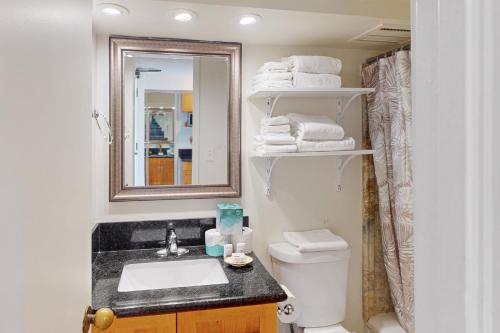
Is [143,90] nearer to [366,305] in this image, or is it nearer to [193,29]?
[193,29]

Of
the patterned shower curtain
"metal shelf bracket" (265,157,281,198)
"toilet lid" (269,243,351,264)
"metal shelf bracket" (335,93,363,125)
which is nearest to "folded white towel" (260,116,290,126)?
"metal shelf bracket" (265,157,281,198)

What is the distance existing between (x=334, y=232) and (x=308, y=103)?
2.51 ft

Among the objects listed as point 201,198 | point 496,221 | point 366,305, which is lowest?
point 366,305

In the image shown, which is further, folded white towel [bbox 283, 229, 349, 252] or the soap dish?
folded white towel [bbox 283, 229, 349, 252]

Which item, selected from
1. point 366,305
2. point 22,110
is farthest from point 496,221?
point 366,305

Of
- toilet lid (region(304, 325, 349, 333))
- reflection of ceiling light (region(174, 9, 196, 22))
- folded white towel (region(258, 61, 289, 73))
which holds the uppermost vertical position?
reflection of ceiling light (region(174, 9, 196, 22))

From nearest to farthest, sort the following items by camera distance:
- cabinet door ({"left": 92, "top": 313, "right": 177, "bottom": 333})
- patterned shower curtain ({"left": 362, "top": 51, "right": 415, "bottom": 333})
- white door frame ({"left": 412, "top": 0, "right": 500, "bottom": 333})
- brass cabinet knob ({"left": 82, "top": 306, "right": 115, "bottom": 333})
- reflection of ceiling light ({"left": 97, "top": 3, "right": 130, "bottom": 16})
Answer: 1. white door frame ({"left": 412, "top": 0, "right": 500, "bottom": 333})
2. brass cabinet knob ({"left": 82, "top": 306, "right": 115, "bottom": 333})
3. cabinet door ({"left": 92, "top": 313, "right": 177, "bottom": 333})
4. reflection of ceiling light ({"left": 97, "top": 3, "right": 130, "bottom": 16})
5. patterned shower curtain ({"left": 362, "top": 51, "right": 415, "bottom": 333})

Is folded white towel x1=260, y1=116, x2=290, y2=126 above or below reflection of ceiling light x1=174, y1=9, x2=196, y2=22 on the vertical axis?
below

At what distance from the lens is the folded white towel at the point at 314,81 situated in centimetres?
180

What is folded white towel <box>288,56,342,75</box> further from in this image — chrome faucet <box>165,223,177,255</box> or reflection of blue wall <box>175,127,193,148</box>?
chrome faucet <box>165,223,177,255</box>

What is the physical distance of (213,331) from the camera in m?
1.37

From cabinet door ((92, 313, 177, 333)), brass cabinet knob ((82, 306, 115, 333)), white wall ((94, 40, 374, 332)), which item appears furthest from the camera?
white wall ((94, 40, 374, 332))

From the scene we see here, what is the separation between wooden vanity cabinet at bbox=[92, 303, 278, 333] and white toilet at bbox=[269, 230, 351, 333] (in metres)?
0.44

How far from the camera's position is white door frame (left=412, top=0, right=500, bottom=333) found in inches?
12.4
